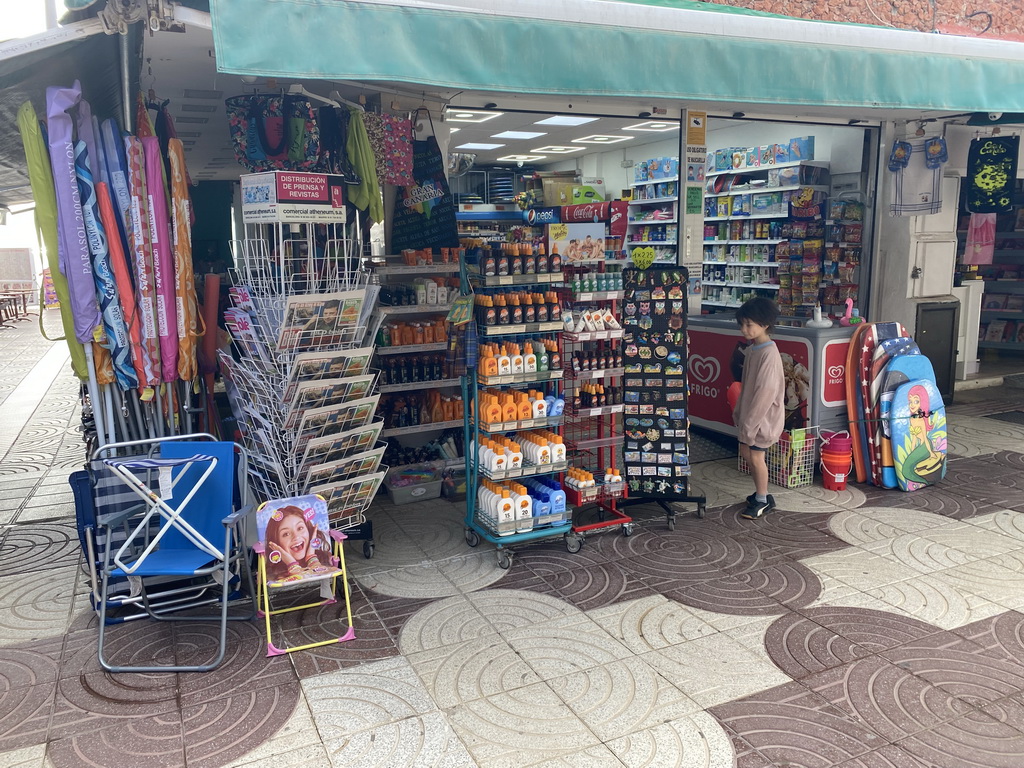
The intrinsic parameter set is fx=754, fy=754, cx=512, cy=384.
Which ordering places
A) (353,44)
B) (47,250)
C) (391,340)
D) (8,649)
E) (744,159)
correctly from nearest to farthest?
(353,44)
(8,649)
(47,250)
(391,340)
(744,159)

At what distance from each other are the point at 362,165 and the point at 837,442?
13.3ft

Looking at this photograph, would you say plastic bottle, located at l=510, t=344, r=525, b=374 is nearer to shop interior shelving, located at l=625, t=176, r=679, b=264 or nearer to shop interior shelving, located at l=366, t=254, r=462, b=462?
shop interior shelving, located at l=366, t=254, r=462, b=462

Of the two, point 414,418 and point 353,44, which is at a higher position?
point 353,44

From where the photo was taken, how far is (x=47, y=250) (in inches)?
153

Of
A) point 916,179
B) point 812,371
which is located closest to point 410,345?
point 812,371

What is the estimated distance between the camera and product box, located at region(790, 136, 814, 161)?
9258mm

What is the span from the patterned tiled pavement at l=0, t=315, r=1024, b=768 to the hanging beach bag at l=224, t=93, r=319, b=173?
2.59 meters

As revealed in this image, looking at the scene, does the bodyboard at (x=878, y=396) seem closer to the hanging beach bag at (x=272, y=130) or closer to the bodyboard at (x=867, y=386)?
the bodyboard at (x=867, y=386)

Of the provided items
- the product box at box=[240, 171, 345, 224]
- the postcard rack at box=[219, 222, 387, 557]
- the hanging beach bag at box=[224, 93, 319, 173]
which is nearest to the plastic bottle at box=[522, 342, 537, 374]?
the postcard rack at box=[219, 222, 387, 557]

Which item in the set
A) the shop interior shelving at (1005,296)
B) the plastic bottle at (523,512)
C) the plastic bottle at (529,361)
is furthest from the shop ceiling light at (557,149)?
the plastic bottle at (523,512)

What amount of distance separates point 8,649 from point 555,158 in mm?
15283

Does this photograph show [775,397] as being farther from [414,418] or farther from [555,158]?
[555,158]

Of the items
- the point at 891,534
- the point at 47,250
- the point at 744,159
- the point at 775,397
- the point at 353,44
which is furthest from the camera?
the point at 744,159

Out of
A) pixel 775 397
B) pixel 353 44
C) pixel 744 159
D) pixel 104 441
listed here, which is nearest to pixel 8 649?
pixel 104 441
